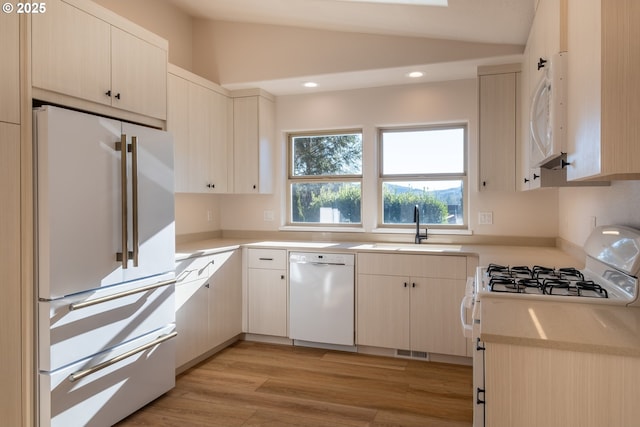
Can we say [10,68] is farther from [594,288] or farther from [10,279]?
[594,288]

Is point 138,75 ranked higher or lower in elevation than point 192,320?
higher

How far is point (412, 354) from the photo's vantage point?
351cm

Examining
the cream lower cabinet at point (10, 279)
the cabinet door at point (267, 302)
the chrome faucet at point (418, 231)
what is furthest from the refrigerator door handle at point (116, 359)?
the chrome faucet at point (418, 231)

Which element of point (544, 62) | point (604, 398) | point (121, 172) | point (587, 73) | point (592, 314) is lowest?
point (604, 398)

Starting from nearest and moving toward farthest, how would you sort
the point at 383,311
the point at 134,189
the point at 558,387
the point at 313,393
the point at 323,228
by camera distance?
the point at 558,387 < the point at 134,189 < the point at 313,393 < the point at 383,311 < the point at 323,228

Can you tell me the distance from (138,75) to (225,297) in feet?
6.25

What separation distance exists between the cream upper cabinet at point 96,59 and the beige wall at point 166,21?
0.78m

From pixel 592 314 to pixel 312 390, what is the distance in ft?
6.36

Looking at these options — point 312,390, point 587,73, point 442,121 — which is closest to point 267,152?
point 442,121

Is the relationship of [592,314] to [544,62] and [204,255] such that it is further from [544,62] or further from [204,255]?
[204,255]

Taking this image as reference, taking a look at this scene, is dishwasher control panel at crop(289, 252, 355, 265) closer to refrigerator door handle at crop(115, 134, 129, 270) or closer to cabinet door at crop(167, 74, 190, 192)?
cabinet door at crop(167, 74, 190, 192)

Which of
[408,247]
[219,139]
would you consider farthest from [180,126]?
[408,247]

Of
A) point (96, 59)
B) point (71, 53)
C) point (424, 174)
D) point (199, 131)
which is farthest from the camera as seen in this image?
point (424, 174)

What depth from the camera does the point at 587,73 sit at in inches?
52.6
